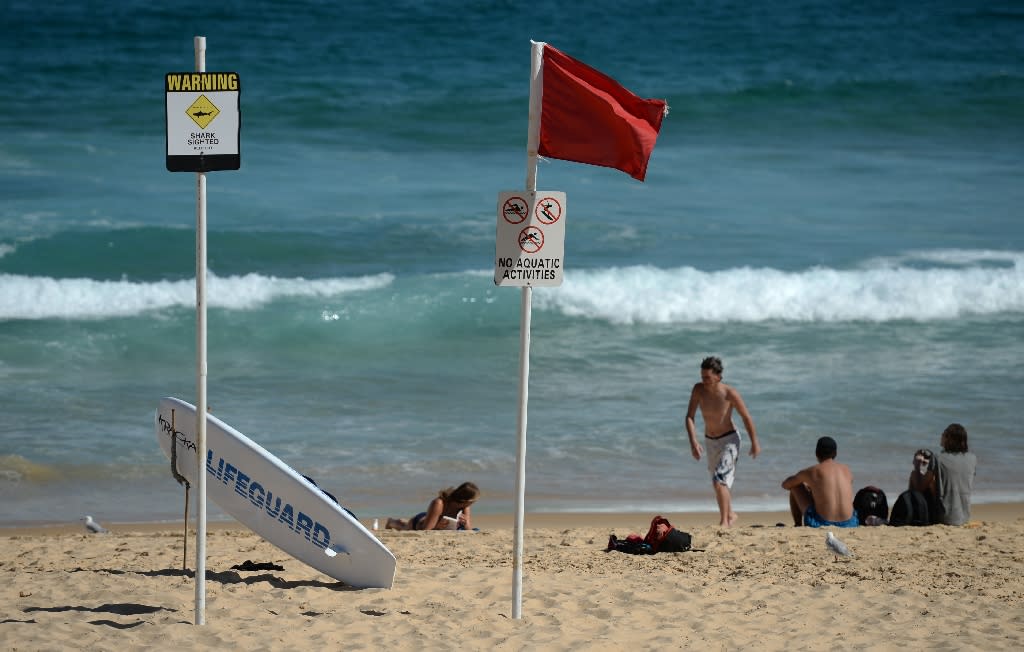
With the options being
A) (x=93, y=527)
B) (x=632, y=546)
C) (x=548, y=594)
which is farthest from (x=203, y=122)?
(x=93, y=527)

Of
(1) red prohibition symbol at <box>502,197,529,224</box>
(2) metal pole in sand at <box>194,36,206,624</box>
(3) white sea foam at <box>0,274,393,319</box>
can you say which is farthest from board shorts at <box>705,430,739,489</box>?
(3) white sea foam at <box>0,274,393,319</box>

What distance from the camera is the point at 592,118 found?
6.81 metres

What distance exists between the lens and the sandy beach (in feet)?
22.7

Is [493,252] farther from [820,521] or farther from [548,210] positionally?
[548,210]

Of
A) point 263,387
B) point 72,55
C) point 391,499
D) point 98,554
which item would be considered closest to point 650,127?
point 98,554

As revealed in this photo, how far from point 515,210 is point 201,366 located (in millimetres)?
1773

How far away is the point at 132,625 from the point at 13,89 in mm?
25467

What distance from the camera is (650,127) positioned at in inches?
269

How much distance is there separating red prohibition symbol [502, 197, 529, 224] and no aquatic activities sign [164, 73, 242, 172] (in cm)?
140

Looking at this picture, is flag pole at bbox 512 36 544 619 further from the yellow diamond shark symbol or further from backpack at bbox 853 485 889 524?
backpack at bbox 853 485 889 524

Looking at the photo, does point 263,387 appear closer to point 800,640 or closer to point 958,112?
point 800,640

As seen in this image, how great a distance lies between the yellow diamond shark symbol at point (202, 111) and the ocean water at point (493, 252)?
5351mm

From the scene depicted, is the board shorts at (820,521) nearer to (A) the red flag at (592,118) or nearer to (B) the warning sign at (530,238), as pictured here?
(B) the warning sign at (530,238)

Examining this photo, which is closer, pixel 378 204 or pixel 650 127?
pixel 650 127
